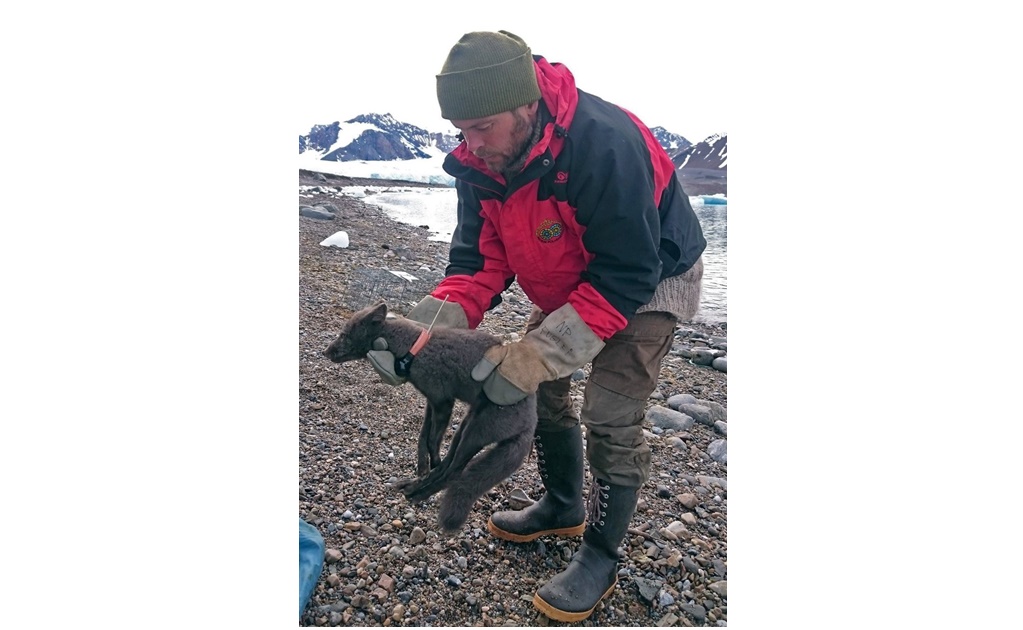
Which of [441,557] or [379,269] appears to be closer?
[441,557]

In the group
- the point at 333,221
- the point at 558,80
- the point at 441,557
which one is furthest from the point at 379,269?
the point at 558,80

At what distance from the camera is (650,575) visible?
2980 millimetres

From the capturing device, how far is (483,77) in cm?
206

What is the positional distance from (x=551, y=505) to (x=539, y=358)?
3.97 ft

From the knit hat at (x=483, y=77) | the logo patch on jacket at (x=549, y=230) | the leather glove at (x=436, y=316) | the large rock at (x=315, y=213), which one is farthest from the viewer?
the large rock at (x=315, y=213)

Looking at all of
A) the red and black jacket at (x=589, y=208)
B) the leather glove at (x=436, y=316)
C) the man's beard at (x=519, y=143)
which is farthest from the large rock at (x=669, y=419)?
the man's beard at (x=519, y=143)

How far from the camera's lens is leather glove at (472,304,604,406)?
226 centimetres

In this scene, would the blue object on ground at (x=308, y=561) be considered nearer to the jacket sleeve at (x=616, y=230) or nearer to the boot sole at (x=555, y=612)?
the boot sole at (x=555, y=612)

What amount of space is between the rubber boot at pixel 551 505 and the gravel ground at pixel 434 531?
0.23 feet

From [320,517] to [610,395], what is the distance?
1.67 meters

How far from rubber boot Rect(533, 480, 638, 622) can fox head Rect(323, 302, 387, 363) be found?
1.20 metres

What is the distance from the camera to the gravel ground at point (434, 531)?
2.73m

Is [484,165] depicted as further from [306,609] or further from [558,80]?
[306,609]

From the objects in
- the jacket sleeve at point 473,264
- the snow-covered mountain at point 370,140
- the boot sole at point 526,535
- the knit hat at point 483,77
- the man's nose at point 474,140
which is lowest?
the boot sole at point 526,535
